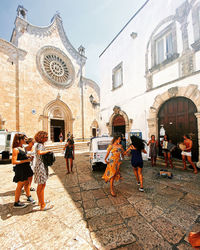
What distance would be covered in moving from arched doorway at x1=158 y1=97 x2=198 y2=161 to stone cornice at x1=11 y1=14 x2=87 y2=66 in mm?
16775

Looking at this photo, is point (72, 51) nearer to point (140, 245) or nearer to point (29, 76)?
point (29, 76)

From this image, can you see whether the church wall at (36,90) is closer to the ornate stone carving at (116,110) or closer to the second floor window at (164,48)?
the ornate stone carving at (116,110)

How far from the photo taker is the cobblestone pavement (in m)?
1.70

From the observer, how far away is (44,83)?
1404 cm

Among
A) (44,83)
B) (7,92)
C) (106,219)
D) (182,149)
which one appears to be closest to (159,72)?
(182,149)

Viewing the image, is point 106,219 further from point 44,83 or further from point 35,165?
point 44,83

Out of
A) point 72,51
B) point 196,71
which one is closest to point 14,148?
point 196,71

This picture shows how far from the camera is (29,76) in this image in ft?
42.2

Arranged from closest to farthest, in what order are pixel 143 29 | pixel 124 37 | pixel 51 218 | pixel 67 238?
pixel 67 238, pixel 51 218, pixel 143 29, pixel 124 37

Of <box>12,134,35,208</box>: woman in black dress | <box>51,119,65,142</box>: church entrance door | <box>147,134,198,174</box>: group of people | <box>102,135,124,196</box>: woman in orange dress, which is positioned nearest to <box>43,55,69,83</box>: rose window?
<box>51,119,65,142</box>: church entrance door

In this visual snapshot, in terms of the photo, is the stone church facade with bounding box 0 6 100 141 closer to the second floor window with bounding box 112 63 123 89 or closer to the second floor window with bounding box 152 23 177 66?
the second floor window with bounding box 112 63 123 89

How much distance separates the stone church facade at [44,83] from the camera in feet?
37.9

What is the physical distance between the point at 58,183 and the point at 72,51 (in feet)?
65.7

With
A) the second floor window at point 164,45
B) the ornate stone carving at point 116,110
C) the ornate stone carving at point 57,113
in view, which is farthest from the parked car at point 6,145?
the second floor window at point 164,45
